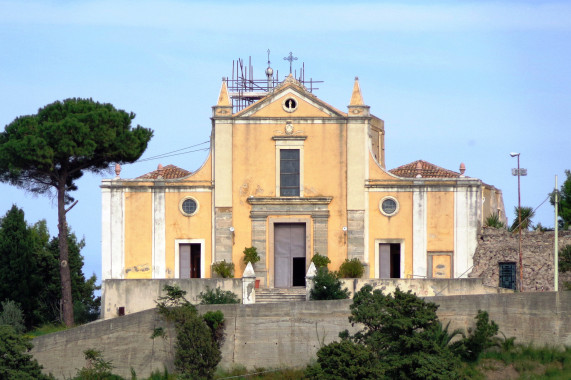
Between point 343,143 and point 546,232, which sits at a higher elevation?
point 343,143

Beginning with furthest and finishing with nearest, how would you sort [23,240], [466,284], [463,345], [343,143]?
1. [23,240]
2. [343,143]
3. [466,284]
4. [463,345]

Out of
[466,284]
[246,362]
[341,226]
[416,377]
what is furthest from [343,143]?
[416,377]

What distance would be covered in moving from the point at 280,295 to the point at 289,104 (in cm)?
714

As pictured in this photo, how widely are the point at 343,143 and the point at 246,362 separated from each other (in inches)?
411

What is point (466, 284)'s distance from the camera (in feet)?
153

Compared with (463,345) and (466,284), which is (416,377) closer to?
(463,345)

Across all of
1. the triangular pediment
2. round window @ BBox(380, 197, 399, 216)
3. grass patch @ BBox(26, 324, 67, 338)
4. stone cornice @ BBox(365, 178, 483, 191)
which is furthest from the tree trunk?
round window @ BBox(380, 197, 399, 216)

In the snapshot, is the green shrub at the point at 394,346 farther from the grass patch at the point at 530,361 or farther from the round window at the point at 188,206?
the round window at the point at 188,206

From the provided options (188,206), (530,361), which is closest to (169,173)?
(188,206)

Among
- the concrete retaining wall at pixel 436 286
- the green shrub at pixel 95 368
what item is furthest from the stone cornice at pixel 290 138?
the green shrub at pixel 95 368

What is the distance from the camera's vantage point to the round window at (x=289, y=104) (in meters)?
49.8

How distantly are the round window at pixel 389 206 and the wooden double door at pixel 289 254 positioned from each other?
301 cm

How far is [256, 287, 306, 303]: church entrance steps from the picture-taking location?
47.7m

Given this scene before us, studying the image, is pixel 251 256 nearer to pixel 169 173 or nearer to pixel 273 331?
pixel 169 173
